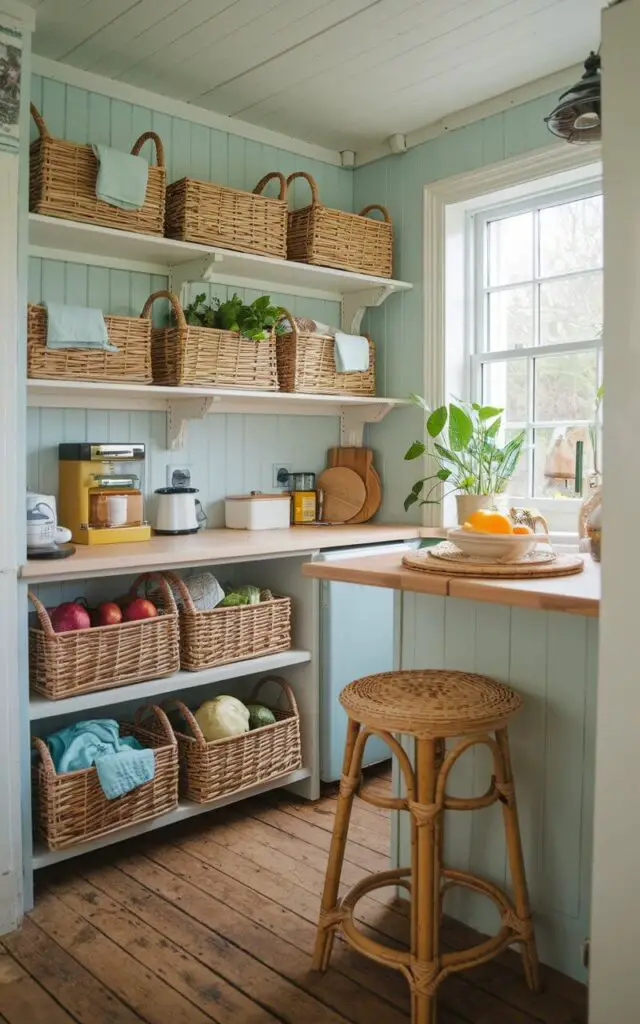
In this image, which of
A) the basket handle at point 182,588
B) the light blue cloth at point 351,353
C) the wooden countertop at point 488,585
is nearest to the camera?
the wooden countertop at point 488,585

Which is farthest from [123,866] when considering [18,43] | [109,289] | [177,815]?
[18,43]

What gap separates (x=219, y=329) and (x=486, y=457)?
Result: 1141mm

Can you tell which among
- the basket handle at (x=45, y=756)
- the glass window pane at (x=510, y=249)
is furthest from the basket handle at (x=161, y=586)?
the glass window pane at (x=510, y=249)

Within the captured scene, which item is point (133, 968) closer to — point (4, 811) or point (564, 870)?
point (4, 811)

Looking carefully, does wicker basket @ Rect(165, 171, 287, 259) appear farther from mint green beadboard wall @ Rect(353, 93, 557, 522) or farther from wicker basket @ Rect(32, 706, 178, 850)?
wicker basket @ Rect(32, 706, 178, 850)

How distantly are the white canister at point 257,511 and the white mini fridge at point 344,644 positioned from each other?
0.36 m

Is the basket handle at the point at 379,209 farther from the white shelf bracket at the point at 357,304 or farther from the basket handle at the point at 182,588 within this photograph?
the basket handle at the point at 182,588

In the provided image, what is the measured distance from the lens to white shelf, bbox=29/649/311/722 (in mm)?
2477

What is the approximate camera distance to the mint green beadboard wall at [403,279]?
3.52 meters

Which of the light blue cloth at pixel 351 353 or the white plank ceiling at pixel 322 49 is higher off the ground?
the white plank ceiling at pixel 322 49

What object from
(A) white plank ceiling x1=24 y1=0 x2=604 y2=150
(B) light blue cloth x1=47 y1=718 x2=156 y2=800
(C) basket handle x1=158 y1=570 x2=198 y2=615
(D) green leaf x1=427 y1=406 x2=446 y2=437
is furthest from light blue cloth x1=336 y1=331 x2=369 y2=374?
(B) light blue cloth x1=47 y1=718 x2=156 y2=800

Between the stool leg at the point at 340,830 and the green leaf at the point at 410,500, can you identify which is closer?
the stool leg at the point at 340,830

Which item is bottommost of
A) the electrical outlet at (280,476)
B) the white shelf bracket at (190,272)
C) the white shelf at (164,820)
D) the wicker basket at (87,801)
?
the white shelf at (164,820)

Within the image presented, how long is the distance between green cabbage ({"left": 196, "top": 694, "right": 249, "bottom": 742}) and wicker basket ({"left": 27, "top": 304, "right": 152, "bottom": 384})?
1110mm
